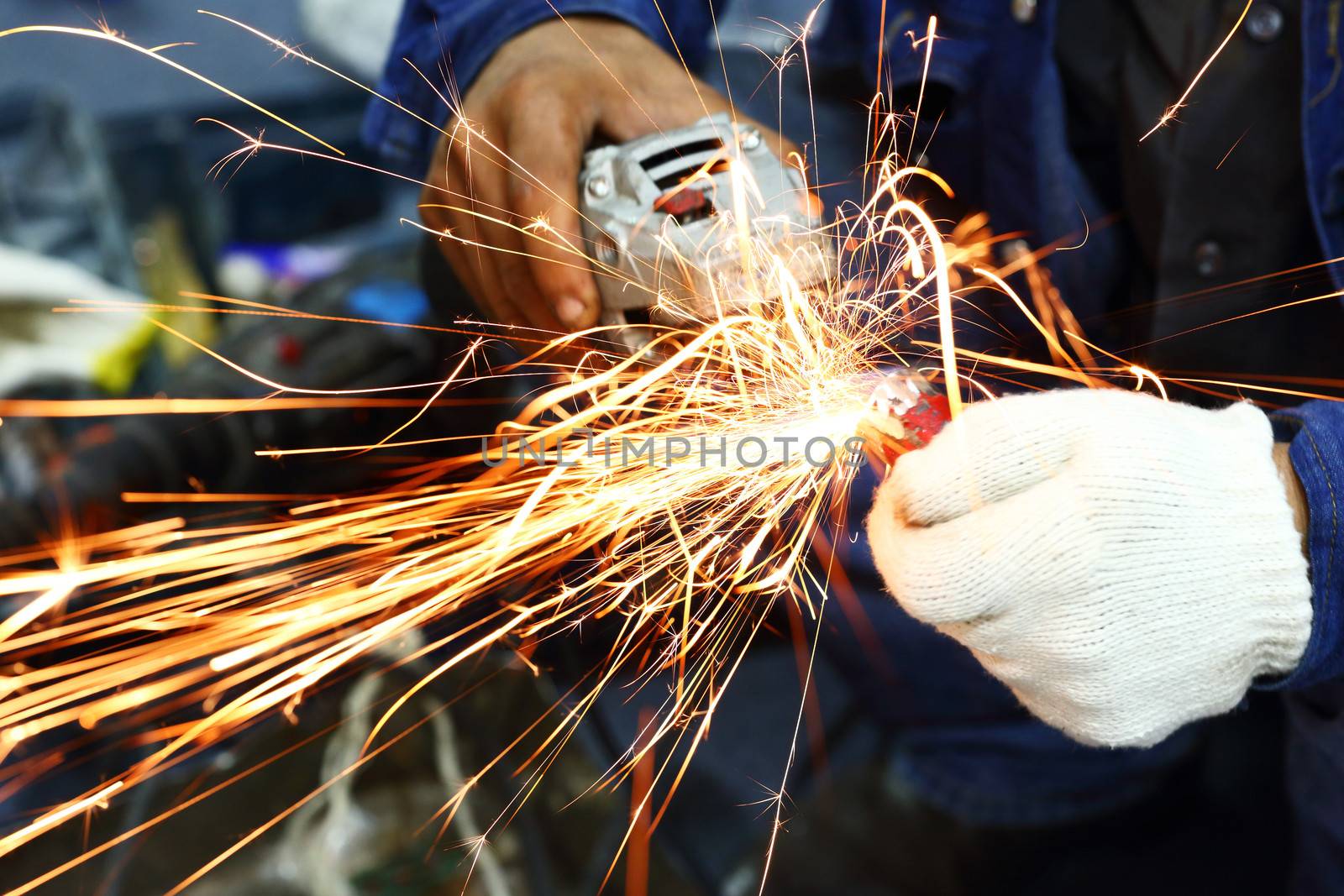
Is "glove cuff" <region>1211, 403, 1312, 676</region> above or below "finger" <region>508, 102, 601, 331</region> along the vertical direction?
below

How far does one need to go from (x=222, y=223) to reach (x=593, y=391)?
2046 millimetres

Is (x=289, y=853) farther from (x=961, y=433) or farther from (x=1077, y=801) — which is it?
(x=1077, y=801)

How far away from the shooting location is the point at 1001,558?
79 centimetres

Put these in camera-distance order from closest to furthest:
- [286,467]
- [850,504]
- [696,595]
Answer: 1. [696,595]
2. [850,504]
3. [286,467]

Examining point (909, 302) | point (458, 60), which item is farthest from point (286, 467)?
point (909, 302)

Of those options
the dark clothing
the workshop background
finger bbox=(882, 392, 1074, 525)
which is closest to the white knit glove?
finger bbox=(882, 392, 1074, 525)

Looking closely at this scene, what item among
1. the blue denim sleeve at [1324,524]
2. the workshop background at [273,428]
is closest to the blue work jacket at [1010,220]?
the blue denim sleeve at [1324,524]

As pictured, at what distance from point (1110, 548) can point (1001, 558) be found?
Answer: 0.36 feet

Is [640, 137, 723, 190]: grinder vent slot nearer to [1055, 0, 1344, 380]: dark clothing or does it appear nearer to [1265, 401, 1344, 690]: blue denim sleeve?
[1265, 401, 1344, 690]: blue denim sleeve

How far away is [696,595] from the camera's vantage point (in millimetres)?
1072

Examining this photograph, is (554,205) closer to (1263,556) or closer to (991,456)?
(991,456)

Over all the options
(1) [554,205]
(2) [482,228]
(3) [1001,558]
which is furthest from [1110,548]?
(2) [482,228]

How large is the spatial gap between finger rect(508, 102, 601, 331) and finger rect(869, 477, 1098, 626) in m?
0.45

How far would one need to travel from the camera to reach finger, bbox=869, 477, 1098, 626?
0.78 metres
